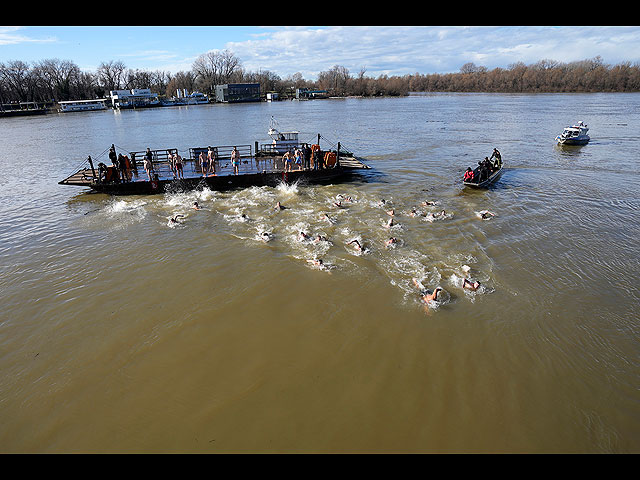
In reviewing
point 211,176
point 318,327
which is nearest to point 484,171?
point 211,176

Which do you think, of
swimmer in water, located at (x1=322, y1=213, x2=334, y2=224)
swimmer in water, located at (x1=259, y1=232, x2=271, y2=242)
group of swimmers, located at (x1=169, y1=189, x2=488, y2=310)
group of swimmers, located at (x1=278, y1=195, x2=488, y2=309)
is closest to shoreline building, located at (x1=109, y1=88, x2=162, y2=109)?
group of swimmers, located at (x1=169, y1=189, x2=488, y2=310)

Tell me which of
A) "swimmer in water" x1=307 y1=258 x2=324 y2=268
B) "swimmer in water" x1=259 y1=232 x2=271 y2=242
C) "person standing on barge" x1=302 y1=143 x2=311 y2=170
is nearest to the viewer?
"swimmer in water" x1=307 y1=258 x2=324 y2=268

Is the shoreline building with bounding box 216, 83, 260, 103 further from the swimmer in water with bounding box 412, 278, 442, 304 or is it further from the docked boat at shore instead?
the swimmer in water with bounding box 412, 278, 442, 304

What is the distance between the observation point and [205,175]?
24.4 meters

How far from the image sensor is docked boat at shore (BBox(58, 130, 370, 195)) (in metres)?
23.4

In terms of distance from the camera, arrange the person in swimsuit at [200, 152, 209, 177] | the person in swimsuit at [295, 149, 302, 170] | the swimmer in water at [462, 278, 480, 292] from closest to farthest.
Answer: the swimmer in water at [462, 278, 480, 292] → the person in swimsuit at [200, 152, 209, 177] → the person in swimsuit at [295, 149, 302, 170]

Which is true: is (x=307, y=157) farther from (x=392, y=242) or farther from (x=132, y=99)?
(x=132, y=99)

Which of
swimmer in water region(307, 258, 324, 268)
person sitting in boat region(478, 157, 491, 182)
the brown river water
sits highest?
person sitting in boat region(478, 157, 491, 182)

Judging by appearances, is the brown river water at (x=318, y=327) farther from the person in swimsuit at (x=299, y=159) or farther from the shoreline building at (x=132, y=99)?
the shoreline building at (x=132, y=99)

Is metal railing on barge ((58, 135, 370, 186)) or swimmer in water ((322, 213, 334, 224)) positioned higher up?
metal railing on barge ((58, 135, 370, 186))

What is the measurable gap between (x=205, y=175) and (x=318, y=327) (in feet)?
55.3

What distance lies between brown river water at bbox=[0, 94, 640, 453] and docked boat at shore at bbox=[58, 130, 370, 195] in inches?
55.0
